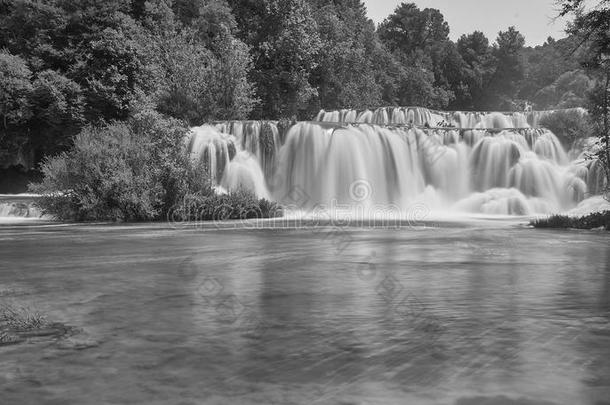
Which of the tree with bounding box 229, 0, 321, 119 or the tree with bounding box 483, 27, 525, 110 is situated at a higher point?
the tree with bounding box 483, 27, 525, 110

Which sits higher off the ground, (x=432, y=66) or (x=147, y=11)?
(x=432, y=66)

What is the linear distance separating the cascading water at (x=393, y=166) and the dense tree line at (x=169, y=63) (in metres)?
4.99

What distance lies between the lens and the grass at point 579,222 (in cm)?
2188

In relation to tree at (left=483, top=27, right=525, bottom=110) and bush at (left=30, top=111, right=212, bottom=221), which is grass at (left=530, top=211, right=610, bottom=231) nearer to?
bush at (left=30, top=111, right=212, bottom=221)

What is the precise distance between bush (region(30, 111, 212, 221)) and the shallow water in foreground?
973cm

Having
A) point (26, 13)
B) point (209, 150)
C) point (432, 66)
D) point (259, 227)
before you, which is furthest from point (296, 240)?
point (432, 66)

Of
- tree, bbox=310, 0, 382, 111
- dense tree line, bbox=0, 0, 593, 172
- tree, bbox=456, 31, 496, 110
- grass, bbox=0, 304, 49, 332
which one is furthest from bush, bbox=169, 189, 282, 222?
tree, bbox=456, 31, 496, 110

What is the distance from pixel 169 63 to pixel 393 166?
1567 centimetres

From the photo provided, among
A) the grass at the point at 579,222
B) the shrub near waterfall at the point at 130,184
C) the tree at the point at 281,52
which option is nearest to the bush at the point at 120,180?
the shrub near waterfall at the point at 130,184

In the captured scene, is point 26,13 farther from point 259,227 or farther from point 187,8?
point 259,227

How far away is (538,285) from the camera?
34.6 ft

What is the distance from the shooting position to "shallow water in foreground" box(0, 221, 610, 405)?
5.25m

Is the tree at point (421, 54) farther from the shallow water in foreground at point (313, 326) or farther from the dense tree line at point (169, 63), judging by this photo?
the shallow water in foreground at point (313, 326)

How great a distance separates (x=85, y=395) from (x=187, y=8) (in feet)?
155
